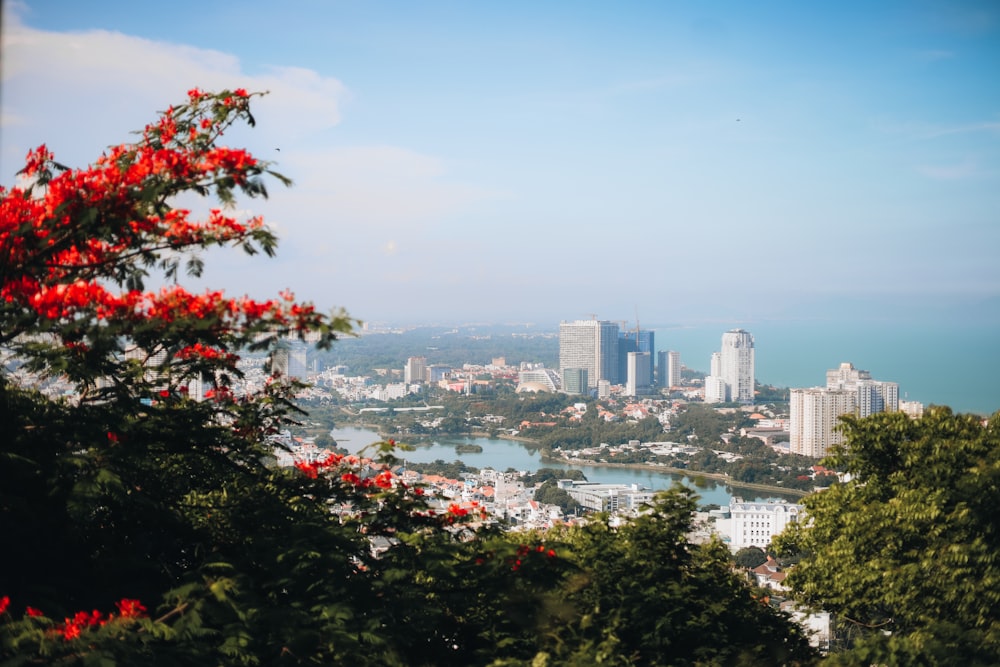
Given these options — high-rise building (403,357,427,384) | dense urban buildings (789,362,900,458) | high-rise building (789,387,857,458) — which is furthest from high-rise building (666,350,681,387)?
high-rise building (789,387,857,458)

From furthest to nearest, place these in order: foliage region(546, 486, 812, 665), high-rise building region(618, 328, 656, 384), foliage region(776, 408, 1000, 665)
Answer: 1. high-rise building region(618, 328, 656, 384)
2. foliage region(776, 408, 1000, 665)
3. foliage region(546, 486, 812, 665)

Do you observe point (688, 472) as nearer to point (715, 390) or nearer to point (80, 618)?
point (80, 618)

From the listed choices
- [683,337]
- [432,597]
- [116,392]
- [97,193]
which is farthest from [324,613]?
[683,337]

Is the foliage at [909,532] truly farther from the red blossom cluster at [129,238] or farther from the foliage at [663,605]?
the red blossom cluster at [129,238]

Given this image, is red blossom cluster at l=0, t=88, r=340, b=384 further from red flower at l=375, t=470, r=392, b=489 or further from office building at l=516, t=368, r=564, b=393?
office building at l=516, t=368, r=564, b=393

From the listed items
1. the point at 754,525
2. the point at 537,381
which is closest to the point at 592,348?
the point at 537,381

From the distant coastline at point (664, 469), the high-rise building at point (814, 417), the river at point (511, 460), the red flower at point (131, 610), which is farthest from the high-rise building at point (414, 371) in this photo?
the red flower at point (131, 610)
